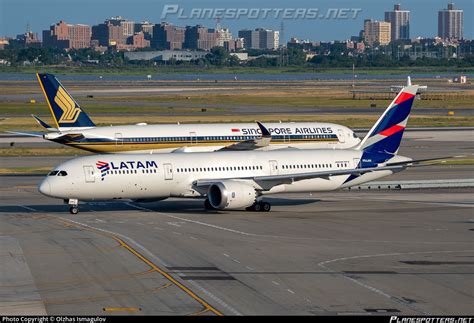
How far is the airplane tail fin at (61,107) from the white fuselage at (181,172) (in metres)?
23.6

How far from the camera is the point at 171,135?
79.2 meters

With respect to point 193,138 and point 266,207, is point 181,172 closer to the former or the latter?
point 266,207

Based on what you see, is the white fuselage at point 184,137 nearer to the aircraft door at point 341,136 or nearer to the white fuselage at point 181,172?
the aircraft door at point 341,136

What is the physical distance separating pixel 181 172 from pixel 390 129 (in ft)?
48.0

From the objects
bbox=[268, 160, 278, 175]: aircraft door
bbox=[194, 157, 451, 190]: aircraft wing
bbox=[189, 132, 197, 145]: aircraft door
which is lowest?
bbox=[194, 157, 451, 190]: aircraft wing

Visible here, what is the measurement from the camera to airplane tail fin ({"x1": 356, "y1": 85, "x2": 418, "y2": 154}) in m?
64.1

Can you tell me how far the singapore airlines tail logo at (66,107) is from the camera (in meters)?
81.5

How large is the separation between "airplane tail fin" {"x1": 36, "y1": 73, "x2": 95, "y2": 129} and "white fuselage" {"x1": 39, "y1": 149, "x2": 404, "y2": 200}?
23.6m

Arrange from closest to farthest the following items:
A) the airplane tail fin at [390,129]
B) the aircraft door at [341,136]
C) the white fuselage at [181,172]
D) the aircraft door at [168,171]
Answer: the white fuselage at [181,172], the aircraft door at [168,171], the airplane tail fin at [390,129], the aircraft door at [341,136]

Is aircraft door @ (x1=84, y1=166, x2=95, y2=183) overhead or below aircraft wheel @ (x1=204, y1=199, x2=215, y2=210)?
overhead

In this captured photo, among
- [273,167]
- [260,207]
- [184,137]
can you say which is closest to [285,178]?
[273,167]

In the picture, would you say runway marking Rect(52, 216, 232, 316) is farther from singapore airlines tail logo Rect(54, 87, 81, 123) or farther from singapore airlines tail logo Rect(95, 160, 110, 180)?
singapore airlines tail logo Rect(54, 87, 81, 123)

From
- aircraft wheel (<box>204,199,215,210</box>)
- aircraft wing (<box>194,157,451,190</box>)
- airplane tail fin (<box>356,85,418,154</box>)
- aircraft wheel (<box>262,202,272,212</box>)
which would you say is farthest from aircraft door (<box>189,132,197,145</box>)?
aircraft wheel (<box>262,202,272,212</box>)

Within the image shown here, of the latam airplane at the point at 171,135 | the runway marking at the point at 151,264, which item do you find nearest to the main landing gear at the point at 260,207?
the runway marking at the point at 151,264
